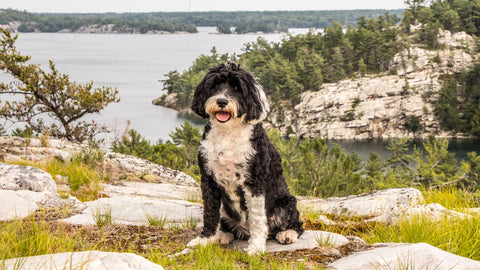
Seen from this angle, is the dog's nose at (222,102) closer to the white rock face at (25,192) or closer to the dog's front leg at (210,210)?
the dog's front leg at (210,210)

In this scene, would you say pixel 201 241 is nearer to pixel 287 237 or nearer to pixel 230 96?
pixel 287 237

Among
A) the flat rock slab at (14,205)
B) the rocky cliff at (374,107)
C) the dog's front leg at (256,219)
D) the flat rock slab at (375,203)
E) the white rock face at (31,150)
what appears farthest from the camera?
the rocky cliff at (374,107)

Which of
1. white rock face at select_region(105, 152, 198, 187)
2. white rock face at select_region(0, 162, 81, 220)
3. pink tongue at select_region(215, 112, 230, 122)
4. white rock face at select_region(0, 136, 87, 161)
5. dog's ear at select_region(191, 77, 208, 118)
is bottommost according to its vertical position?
white rock face at select_region(105, 152, 198, 187)

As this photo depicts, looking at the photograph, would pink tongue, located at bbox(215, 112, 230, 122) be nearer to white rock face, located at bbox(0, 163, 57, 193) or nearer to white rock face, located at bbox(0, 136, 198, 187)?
white rock face, located at bbox(0, 163, 57, 193)

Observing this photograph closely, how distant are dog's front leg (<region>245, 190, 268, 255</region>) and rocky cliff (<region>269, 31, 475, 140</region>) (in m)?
78.1

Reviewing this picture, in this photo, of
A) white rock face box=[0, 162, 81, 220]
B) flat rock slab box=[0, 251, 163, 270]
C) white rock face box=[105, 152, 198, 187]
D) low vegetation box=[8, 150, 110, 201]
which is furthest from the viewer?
white rock face box=[105, 152, 198, 187]

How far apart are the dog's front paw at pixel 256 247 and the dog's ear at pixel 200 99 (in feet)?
4.80

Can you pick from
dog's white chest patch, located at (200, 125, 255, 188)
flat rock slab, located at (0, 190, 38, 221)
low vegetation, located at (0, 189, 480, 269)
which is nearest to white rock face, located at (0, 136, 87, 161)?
flat rock slab, located at (0, 190, 38, 221)

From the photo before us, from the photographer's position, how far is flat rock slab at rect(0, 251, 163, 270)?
2807 millimetres

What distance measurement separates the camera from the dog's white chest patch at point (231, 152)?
456 cm

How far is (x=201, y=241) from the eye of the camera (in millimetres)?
4746

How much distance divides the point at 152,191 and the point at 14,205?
3.33 metres

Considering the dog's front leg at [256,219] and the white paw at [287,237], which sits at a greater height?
the dog's front leg at [256,219]

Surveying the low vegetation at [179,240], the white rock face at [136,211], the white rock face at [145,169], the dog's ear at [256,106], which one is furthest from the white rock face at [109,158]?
the dog's ear at [256,106]
